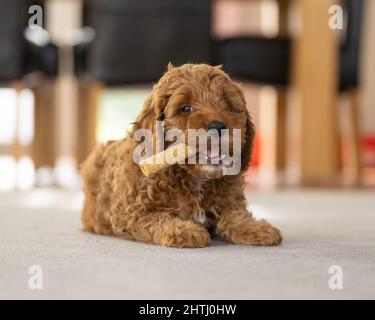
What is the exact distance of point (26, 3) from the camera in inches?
171

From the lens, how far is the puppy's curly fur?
6.09ft

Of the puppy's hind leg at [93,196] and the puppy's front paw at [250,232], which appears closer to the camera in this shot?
the puppy's front paw at [250,232]

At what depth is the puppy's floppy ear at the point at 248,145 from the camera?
202 cm

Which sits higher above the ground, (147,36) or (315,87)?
(147,36)

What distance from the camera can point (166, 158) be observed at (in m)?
1.87

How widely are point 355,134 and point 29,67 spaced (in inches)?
93.9

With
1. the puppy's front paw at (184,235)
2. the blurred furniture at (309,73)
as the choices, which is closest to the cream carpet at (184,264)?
the puppy's front paw at (184,235)

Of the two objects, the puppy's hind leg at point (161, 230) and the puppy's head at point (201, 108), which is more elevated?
the puppy's head at point (201, 108)

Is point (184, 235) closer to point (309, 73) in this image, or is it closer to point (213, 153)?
point (213, 153)

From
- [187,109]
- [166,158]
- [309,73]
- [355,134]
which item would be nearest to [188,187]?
[166,158]

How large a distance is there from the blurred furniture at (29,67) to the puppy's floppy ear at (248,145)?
2.62 metres

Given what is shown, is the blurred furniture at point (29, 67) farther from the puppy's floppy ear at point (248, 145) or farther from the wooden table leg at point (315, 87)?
the puppy's floppy ear at point (248, 145)

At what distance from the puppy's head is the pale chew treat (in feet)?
0.09
